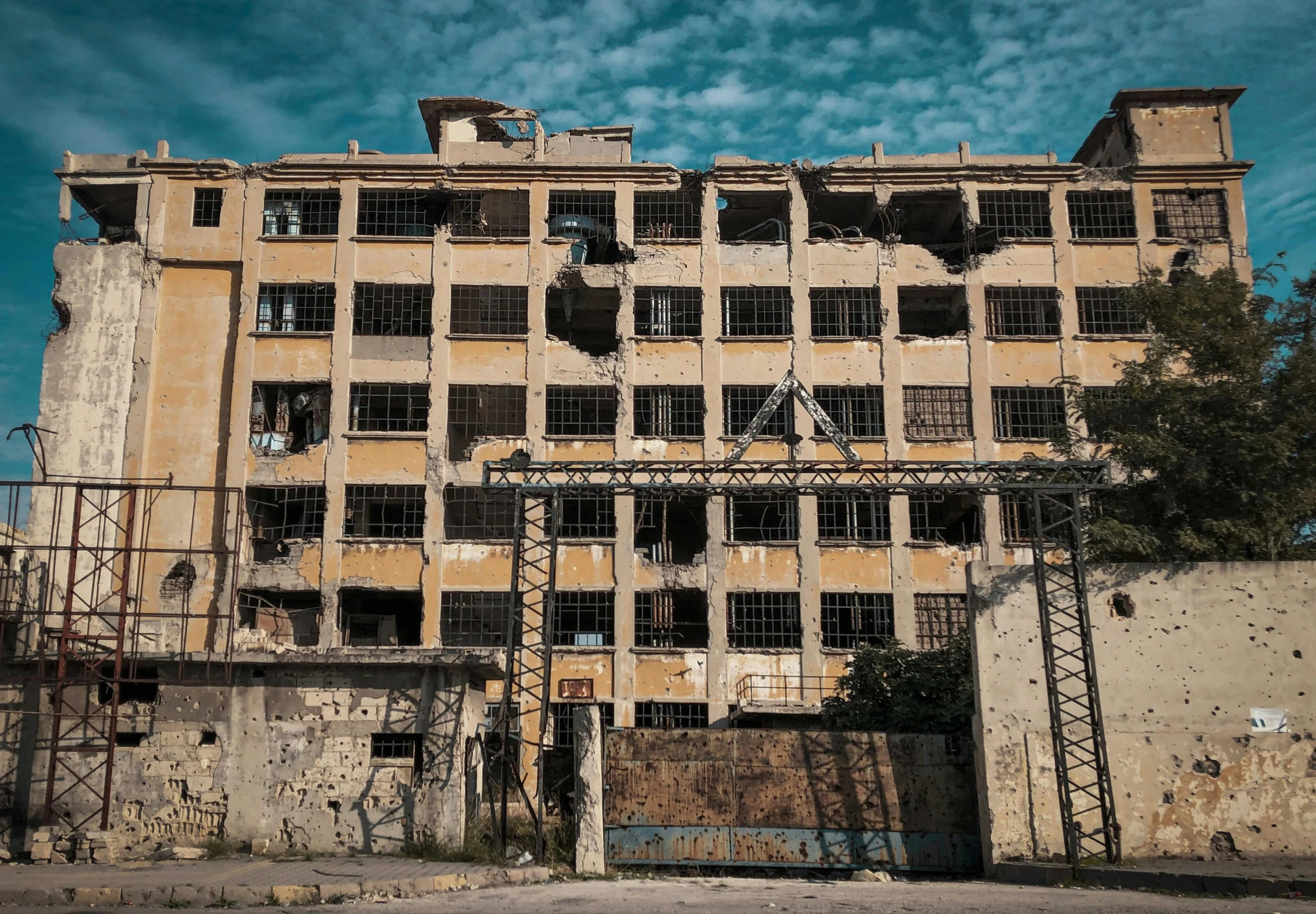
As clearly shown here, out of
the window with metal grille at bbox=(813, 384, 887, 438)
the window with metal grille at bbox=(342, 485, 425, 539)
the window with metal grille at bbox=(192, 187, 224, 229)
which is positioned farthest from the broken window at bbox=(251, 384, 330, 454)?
the window with metal grille at bbox=(813, 384, 887, 438)

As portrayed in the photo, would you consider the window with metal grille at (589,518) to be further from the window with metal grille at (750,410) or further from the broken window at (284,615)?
the broken window at (284,615)

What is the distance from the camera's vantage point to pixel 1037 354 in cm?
3052

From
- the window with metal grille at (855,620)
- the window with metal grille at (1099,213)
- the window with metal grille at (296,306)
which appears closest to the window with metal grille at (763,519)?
the window with metal grille at (855,620)

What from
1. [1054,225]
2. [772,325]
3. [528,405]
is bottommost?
[528,405]

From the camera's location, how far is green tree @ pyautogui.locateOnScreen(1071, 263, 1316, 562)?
18781mm

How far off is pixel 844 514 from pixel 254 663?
16.2 metres

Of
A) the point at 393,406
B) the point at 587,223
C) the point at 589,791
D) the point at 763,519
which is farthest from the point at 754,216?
the point at 589,791

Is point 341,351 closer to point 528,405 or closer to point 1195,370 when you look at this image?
Answer: point 528,405

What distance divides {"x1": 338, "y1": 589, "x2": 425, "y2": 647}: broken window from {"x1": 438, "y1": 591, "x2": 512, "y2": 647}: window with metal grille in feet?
2.46

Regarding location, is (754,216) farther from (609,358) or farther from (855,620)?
(855,620)

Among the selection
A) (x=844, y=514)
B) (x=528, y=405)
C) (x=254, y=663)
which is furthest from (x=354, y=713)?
(x=844, y=514)

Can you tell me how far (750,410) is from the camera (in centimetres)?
3030

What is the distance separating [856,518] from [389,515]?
1221cm

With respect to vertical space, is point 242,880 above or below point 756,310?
below
